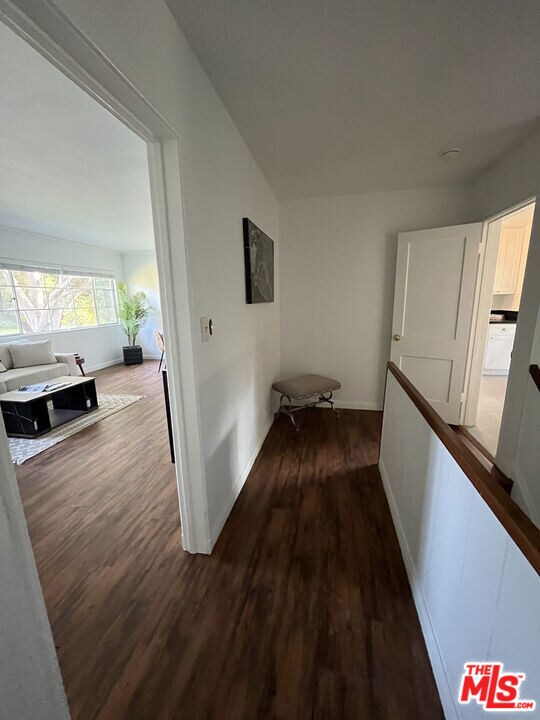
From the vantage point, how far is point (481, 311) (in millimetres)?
2898

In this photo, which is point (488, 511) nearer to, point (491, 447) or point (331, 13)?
point (331, 13)

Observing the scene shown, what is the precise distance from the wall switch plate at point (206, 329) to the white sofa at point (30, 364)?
3.40 m

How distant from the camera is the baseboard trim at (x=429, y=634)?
37.7 inches

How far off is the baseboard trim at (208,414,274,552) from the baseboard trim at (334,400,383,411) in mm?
1189

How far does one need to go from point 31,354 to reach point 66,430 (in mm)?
1727

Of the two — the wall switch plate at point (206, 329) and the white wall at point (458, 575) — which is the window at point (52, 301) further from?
the white wall at point (458, 575)

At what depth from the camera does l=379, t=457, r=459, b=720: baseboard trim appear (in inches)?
37.7

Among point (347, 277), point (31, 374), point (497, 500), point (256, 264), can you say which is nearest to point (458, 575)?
point (497, 500)

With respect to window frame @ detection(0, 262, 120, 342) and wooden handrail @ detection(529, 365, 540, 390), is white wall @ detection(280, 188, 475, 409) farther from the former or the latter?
window frame @ detection(0, 262, 120, 342)

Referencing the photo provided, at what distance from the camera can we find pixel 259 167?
8.11 ft

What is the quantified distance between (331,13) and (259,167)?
141 centimetres

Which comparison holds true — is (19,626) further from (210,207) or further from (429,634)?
(210,207)

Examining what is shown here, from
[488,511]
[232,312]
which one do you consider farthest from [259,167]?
[488,511]

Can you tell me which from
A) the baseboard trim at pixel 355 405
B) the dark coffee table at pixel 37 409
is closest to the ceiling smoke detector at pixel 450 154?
the baseboard trim at pixel 355 405
